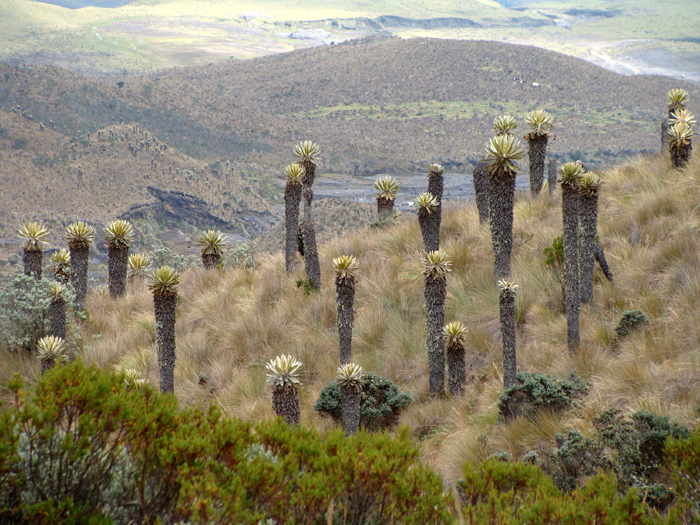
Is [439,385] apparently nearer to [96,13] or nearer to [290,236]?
[290,236]

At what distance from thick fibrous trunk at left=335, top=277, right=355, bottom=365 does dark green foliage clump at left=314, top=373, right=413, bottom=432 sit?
1.28ft

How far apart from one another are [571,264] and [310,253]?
3879mm

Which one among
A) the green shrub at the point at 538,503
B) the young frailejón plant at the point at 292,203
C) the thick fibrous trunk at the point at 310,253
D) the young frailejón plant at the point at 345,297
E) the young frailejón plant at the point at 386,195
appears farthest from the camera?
the young frailejón plant at the point at 386,195

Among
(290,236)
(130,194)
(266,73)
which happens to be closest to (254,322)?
(290,236)

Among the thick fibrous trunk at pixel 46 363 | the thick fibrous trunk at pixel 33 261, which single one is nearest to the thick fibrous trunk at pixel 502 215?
the thick fibrous trunk at pixel 46 363

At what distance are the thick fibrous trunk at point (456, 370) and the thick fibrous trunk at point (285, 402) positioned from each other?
5.34 ft

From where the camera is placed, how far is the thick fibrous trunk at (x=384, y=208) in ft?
31.4

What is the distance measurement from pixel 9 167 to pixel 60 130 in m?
10.9

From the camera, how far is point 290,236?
905 centimetres

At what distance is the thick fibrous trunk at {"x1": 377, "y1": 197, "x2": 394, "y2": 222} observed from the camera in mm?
9567

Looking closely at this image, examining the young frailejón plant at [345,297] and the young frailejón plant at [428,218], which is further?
the young frailejón plant at [428,218]

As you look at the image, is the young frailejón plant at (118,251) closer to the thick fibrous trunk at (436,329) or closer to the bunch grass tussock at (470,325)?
the bunch grass tussock at (470,325)

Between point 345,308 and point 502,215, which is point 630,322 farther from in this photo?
point 345,308

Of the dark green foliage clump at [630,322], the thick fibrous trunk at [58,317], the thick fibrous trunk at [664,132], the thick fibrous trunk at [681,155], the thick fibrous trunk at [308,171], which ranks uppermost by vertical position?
the thick fibrous trunk at [664,132]
